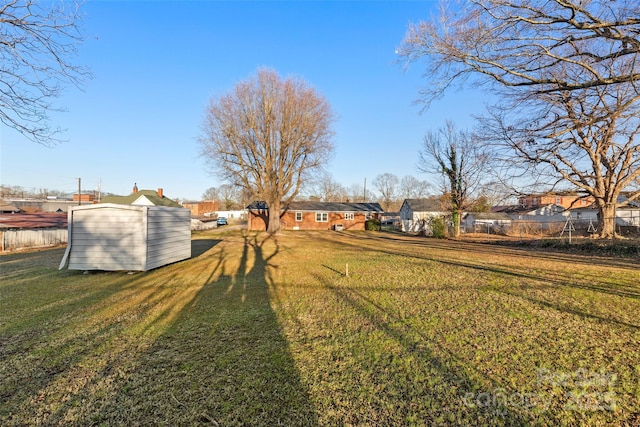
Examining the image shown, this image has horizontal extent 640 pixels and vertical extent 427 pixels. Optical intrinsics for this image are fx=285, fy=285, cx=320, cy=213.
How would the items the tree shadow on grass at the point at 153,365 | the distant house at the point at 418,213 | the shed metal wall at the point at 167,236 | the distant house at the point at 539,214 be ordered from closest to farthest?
1. the tree shadow on grass at the point at 153,365
2. the shed metal wall at the point at 167,236
3. the distant house at the point at 418,213
4. the distant house at the point at 539,214

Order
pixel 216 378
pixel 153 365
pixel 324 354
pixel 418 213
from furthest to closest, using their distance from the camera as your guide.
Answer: pixel 418 213
pixel 324 354
pixel 153 365
pixel 216 378

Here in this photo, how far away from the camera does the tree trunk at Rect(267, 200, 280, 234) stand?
81.1 ft

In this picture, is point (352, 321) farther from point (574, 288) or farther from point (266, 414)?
point (574, 288)

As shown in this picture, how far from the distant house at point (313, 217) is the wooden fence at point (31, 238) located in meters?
16.2

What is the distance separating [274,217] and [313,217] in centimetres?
818

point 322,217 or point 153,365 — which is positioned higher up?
point 322,217

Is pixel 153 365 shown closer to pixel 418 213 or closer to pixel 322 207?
pixel 322 207

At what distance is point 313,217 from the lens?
33.0 meters

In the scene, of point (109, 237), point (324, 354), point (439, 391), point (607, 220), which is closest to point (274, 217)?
point (109, 237)

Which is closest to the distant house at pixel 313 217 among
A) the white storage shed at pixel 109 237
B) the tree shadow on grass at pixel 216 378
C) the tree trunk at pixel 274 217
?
the tree trunk at pixel 274 217

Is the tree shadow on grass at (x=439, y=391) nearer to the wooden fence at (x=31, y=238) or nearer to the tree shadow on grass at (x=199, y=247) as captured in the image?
the tree shadow on grass at (x=199, y=247)

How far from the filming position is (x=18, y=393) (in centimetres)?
283

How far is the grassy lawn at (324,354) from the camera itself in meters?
2.53

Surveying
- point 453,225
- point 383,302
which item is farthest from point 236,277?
point 453,225
